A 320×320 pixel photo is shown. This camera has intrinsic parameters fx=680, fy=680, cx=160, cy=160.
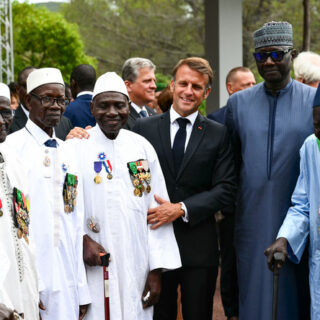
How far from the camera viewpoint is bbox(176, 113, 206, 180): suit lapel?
5.00 m

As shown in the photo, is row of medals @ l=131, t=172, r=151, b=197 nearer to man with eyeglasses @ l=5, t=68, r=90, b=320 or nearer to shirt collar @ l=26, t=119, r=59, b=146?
man with eyeglasses @ l=5, t=68, r=90, b=320

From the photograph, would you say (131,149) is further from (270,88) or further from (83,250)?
(270,88)

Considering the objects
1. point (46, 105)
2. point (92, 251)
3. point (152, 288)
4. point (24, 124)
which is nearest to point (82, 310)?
point (92, 251)

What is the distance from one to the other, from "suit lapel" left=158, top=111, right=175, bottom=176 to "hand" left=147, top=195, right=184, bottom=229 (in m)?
0.31

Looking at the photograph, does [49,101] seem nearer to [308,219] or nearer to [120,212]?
[120,212]

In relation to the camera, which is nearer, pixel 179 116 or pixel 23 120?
pixel 179 116

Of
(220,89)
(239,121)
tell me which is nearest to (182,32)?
(220,89)

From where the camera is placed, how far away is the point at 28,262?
3.90 m

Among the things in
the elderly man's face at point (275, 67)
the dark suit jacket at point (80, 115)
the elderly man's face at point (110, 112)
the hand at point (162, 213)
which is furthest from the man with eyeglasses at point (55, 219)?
the dark suit jacket at point (80, 115)

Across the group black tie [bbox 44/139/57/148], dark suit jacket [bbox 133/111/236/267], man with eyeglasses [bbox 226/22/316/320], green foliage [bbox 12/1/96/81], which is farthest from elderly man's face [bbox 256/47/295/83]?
green foliage [bbox 12/1/96/81]

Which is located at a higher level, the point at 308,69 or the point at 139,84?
the point at 308,69

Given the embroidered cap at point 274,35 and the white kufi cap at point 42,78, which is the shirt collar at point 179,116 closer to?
the embroidered cap at point 274,35

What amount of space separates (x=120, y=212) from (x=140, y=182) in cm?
27

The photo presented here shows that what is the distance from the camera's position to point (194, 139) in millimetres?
5070
